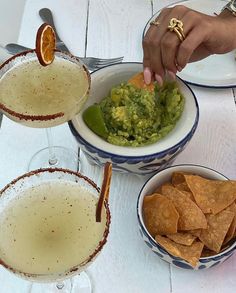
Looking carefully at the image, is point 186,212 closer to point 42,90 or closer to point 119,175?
point 119,175

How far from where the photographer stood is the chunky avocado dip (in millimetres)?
1010

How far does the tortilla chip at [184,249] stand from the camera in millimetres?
851

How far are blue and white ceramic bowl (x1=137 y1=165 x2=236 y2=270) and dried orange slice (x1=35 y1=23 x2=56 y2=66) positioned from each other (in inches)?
11.6

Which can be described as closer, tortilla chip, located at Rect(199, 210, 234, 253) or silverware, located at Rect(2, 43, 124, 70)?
tortilla chip, located at Rect(199, 210, 234, 253)

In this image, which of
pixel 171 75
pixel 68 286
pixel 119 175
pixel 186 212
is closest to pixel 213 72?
pixel 171 75

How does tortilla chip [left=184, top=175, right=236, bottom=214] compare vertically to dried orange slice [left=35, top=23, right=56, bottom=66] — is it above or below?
below

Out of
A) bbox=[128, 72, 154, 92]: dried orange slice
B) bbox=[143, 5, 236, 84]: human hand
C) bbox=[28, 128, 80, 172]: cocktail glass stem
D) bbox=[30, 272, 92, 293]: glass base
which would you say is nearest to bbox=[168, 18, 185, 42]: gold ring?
bbox=[143, 5, 236, 84]: human hand

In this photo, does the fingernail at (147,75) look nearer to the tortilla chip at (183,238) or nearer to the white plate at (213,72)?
the white plate at (213,72)

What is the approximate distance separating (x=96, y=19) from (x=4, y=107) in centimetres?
62

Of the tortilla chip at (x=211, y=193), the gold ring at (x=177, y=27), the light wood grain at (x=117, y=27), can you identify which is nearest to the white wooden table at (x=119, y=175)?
the light wood grain at (x=117, y=27)

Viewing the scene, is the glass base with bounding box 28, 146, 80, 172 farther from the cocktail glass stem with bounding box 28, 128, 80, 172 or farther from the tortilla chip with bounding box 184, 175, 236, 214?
the tortilla chip with bounding box 184, 175, 236, 214

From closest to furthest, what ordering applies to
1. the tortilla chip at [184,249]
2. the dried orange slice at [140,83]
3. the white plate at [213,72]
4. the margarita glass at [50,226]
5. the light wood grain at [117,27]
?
the margarita glass at [50,226] < the tortilla chip at [184,249] < the dried orange slice at [140,83] < the white plate at [213,72] < the light wood grain at [117,27]

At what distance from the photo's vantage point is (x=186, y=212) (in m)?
0.88

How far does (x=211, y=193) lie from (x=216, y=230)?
3.2 inches
